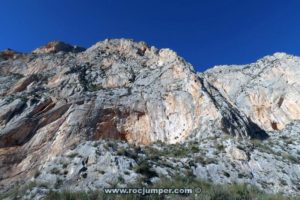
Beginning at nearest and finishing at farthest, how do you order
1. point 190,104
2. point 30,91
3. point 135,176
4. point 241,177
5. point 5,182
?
point 135,176, point 241,177, point 5,182, point 190,104, point 30,91

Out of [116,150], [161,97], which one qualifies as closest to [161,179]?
[116,150]

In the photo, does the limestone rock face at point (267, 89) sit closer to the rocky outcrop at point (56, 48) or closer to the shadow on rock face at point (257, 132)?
the shadow on rock face at point (257, 132)

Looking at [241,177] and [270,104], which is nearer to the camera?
[241,177]

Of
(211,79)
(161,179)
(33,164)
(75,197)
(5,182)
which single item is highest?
(211,79)

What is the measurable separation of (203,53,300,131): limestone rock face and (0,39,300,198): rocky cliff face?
0.11 m

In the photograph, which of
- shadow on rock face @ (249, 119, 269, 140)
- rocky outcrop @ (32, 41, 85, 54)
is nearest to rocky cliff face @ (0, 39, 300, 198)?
shadow on rock face @ (249, 119, 269, 140)

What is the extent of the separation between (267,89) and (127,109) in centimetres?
1747

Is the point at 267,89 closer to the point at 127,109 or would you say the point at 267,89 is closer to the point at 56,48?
the point at 127,109

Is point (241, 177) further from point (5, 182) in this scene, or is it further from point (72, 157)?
point (5, 182)

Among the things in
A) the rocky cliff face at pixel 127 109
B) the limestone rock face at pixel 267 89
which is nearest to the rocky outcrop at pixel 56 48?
the rocky cliff face at pixel 127 109

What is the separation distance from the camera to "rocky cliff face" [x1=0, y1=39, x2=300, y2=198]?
28.2 m

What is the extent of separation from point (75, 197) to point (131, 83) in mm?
26756

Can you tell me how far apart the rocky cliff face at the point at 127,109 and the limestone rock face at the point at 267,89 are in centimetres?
11

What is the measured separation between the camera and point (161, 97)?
3609cm
